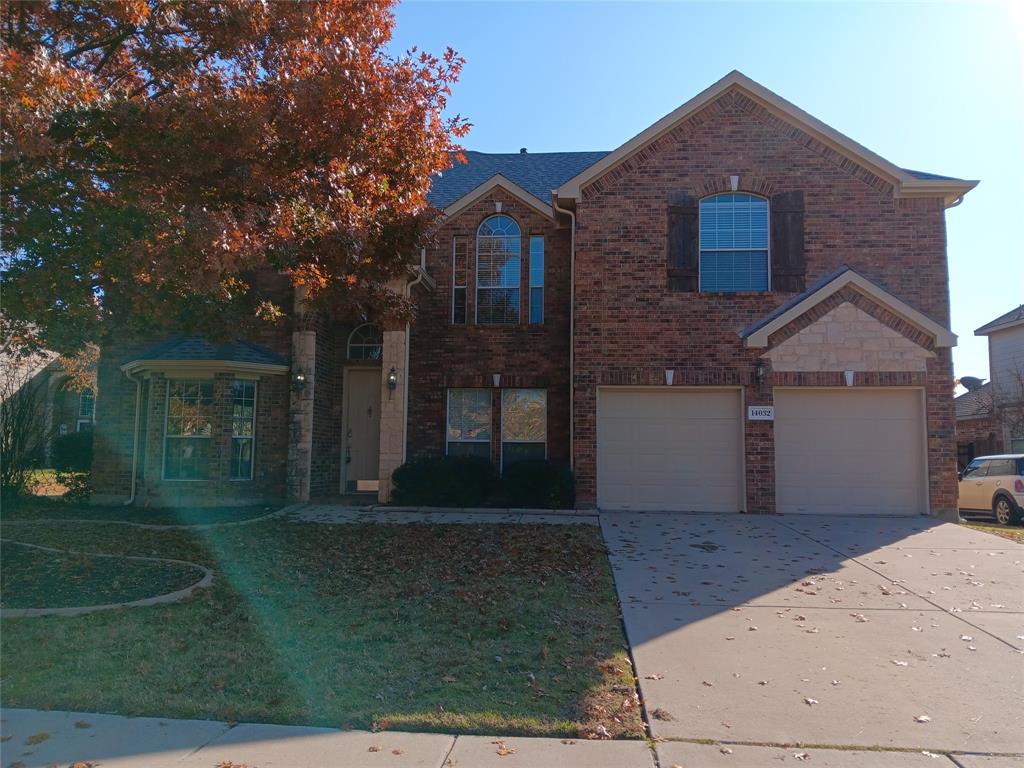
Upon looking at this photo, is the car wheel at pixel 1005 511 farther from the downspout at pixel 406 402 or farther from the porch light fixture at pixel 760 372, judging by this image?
the downspout at pixel 406 402

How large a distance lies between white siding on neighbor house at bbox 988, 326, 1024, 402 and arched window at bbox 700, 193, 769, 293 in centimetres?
1678

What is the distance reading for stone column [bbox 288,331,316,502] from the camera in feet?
44.7

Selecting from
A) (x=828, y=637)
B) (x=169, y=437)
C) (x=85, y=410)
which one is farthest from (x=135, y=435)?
(x=85, y=410)

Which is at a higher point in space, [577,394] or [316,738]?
[577,394]

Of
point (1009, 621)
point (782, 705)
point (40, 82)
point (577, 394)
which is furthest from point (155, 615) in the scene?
point (577, 394)

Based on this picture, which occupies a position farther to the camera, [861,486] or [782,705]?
[861,486]

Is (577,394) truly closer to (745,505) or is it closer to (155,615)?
(745,505)

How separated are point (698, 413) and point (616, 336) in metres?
2.00

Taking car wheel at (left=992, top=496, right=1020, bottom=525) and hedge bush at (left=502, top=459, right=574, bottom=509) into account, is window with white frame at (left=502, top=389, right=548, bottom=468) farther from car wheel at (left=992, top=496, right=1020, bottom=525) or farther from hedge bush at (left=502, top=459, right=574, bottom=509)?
car wheel at (left=992, top=496, right=1020, bottom=525)

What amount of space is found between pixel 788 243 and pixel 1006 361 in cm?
1969

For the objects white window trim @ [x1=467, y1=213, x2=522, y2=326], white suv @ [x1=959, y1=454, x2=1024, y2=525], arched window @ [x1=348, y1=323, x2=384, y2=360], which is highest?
white window trim @ [x1=467, y1=213, x2=522, y2=326]

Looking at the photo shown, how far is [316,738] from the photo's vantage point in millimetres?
4254

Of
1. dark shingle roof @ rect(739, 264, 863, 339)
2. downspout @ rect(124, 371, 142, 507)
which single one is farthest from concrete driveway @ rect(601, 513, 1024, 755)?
downspout @ rect(124, 371, 142, 507)

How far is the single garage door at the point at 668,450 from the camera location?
13.2m
